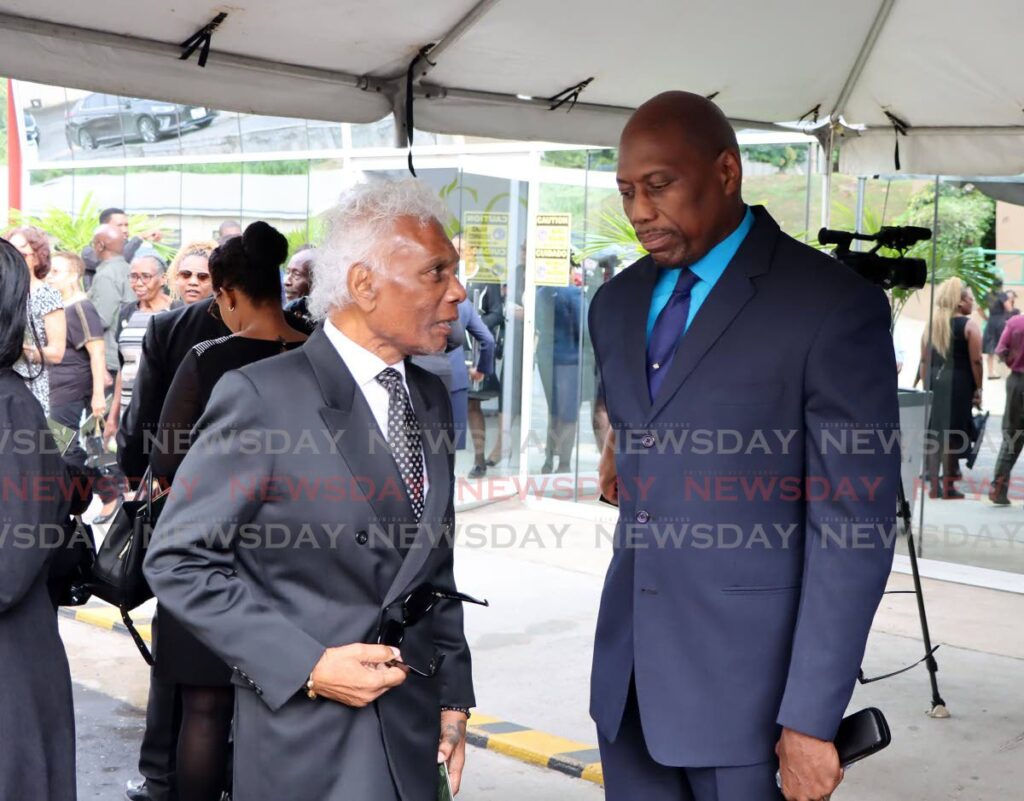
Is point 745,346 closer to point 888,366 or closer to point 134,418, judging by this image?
point 888,366

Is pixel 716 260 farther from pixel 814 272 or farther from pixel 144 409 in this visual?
pixel 144 409

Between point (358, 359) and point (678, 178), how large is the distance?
82 cm

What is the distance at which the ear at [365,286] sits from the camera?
2.61 m

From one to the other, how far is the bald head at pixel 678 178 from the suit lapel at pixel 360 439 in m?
0.77

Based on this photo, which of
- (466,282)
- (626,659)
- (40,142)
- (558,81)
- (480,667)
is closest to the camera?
(626,659)

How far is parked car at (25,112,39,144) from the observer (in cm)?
1976

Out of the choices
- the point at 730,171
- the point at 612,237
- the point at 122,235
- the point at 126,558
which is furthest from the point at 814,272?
the point at 122,235

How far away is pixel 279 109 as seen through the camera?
492 cm

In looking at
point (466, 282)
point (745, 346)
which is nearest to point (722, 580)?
point (745, 346)

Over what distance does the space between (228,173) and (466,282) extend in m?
4.89

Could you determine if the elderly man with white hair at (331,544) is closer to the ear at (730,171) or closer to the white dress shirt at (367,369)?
the white dress shirt at (367,369)

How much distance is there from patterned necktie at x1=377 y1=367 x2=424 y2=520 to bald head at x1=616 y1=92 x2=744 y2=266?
2.16 feet

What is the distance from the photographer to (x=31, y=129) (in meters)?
19.9

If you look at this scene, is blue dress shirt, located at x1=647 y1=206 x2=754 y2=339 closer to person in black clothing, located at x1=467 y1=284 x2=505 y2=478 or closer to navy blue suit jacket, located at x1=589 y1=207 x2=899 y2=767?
navy blue suit jacket, located at x1=589 y1=207 x2=899 y2=767
